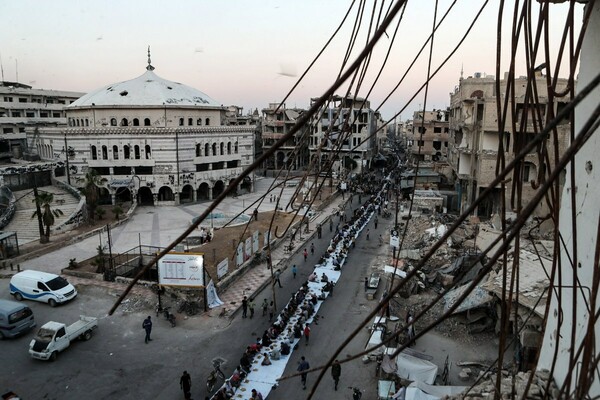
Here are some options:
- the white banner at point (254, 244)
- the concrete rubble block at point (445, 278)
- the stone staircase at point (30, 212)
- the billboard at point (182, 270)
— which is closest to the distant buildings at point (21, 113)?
the stone staircase at point (30, 212)

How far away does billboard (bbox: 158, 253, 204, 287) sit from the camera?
1792cm

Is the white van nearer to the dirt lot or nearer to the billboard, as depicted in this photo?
the billboard

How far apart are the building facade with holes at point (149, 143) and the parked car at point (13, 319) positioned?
82.1ft

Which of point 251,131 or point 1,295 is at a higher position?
point 251,131

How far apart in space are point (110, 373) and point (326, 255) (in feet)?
46.9

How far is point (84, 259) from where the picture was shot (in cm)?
2439

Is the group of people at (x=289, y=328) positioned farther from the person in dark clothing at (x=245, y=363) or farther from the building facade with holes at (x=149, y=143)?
the building facade with holes at (x=149, y=143)

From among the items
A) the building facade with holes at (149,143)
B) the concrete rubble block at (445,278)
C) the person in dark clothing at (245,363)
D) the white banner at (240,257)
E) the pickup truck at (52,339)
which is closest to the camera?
the person in dark clothing at (245,363)

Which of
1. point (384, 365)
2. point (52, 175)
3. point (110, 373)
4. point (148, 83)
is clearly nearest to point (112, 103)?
point (148, 83)

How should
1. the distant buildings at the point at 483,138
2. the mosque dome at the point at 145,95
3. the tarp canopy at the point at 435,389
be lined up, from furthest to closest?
the mosque dome at the point at 145,95, the distant buildings at the point at 483,138, the tarp canopy at the point at 435,389

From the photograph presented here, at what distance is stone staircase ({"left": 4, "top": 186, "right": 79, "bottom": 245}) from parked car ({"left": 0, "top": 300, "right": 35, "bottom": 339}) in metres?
12.7

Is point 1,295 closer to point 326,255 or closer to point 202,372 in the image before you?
point 202,372

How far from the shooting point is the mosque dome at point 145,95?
44281mm

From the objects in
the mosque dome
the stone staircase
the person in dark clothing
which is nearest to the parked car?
the person in dark clothing
